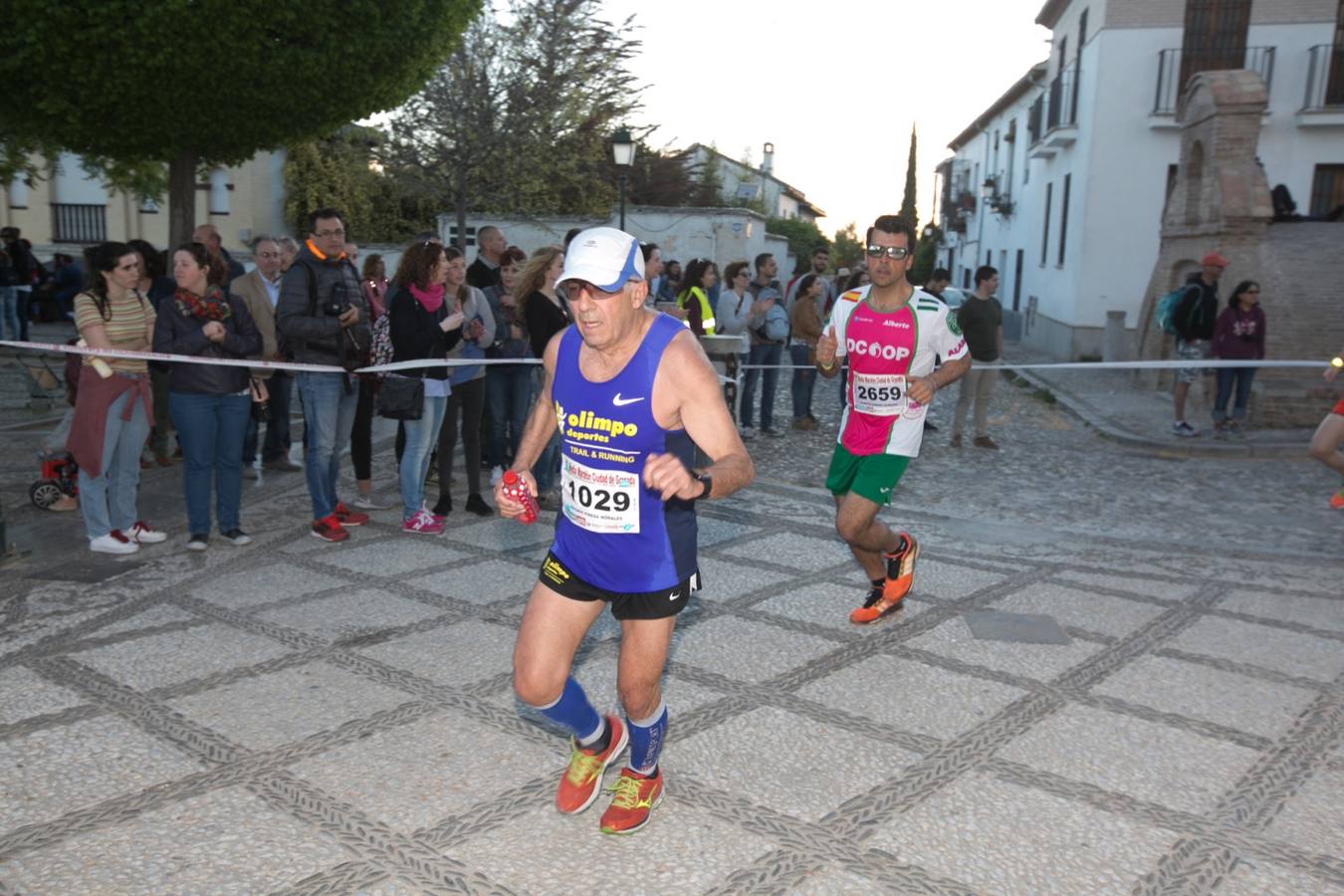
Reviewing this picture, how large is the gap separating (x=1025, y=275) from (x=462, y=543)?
29.5 m

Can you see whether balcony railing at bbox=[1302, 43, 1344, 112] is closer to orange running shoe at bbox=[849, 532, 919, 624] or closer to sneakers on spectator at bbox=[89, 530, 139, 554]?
orange running shoe at bbox=[849, 532, 919, 624]

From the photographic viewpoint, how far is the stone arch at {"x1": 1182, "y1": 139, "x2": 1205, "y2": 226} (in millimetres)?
16861

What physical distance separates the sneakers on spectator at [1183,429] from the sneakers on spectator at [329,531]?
32.4ft

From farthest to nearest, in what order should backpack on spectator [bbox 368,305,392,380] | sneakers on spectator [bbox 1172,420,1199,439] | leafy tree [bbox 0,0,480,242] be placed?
sneakers on spectator [bbox 1172,420,1199,439]
leafy tree [bbox 0,0,480,242]
backpack on spectator [bbox 368,305,392,380]

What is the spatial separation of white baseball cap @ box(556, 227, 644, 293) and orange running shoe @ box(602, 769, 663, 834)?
164cm

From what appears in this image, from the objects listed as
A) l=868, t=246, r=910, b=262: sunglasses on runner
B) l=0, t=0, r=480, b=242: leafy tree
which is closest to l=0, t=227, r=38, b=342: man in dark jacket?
l=0, t=0, r=480, b=242: leafy tree

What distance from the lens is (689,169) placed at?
37.8m

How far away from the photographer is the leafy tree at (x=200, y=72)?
31.8 ft

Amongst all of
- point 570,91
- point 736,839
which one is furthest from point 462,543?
point 570,91

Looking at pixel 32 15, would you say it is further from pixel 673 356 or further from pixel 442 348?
pixel 673 356

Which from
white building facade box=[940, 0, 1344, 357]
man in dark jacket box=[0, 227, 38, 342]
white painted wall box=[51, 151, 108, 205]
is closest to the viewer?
man in dark jacket box=[0, 227, 38, 342]

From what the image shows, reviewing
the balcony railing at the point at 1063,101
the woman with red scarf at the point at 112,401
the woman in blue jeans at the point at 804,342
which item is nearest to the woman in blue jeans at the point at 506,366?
the woman with red scarf at the point at 112,401

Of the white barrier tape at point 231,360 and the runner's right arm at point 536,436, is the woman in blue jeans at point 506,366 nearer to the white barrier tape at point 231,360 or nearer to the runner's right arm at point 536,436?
the white barrier tape at point 231,360

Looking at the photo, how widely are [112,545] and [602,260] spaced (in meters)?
4.89
